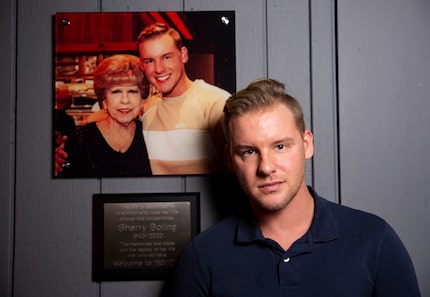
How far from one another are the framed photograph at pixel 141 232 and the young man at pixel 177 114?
0.12 meters

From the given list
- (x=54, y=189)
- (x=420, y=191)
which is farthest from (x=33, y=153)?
(x=420, y=191)

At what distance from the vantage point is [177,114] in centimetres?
130

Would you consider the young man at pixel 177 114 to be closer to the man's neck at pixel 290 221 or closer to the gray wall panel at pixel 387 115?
the man's neck at pixel 290 221

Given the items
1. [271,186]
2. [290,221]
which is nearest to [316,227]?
[290,221]

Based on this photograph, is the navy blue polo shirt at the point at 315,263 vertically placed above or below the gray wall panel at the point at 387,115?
below

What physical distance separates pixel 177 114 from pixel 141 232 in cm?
41

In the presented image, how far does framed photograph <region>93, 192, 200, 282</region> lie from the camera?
4.20 ft

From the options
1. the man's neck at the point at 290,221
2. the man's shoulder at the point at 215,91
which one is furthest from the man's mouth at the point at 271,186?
the man's shoulder at the point at 215,91

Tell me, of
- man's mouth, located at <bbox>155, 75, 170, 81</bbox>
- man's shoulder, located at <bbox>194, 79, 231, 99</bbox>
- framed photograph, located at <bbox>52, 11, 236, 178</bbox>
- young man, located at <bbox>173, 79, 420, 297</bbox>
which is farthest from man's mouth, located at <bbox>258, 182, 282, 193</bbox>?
man's mouth, located at <bbox>155, 75, 170, 81</bbox>

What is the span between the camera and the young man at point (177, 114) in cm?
129

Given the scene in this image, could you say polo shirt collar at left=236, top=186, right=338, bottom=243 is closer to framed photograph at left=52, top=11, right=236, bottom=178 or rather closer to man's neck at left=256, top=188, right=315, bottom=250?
man's neck at left=256, top=188, right=315, bottom=250

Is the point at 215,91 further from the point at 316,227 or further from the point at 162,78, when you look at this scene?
the point at 316,227

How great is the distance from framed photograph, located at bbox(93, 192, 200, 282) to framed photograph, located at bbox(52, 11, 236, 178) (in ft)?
0.30

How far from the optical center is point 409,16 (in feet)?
4.34
